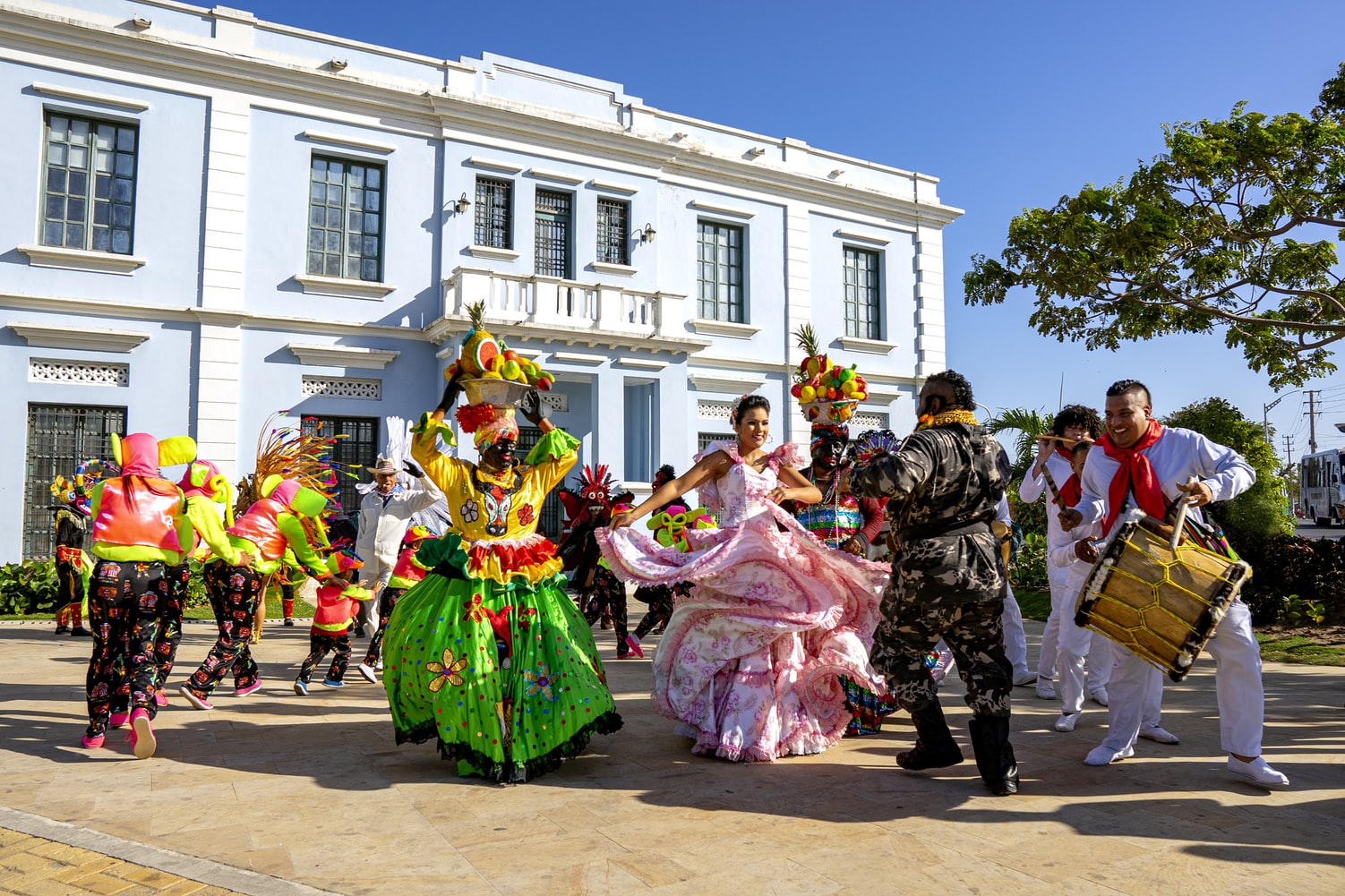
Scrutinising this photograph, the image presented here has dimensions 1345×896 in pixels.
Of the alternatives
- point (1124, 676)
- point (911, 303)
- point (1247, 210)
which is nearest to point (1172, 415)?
point (911, 303)

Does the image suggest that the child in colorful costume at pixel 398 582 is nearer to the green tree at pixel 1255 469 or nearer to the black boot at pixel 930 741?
the black boot at pixel 930 741

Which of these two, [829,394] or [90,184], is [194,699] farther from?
[90,184]

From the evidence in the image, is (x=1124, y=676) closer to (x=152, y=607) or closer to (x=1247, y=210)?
(x=152, y=607)

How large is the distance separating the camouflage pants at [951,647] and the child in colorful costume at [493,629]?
59.0 inches

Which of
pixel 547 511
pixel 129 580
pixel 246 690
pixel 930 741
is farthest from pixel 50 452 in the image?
pixel 930 741

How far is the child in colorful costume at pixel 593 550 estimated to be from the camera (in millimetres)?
9203

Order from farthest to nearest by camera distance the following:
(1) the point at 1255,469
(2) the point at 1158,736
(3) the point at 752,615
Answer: (1) the point at 1255,469
(2) the point at 1158,736
(3) the point at 752,615

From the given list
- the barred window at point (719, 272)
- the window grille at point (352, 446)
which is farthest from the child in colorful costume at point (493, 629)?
the barred window at point (719, 272)

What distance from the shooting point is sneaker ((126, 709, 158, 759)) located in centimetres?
509

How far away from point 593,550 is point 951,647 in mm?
5203

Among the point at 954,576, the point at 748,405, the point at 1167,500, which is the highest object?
the point at 748,405

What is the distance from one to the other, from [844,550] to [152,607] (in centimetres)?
412

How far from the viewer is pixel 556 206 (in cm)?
1823

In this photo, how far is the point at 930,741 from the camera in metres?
4.62
